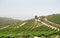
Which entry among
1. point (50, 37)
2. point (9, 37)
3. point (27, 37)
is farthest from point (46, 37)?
point (9, 37)

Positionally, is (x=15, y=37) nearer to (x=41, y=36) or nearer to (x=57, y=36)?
(x=41, y=36)

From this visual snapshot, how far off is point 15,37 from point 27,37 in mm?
2610

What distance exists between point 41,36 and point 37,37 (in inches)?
35.6

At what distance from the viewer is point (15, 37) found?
49.8 meters

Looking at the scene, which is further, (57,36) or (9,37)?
(9,37)

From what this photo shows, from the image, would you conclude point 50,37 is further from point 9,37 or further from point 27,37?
point 9,37

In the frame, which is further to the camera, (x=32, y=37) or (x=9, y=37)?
(x=9, y=37)

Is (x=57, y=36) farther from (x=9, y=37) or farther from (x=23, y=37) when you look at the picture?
(x=9, y=37)

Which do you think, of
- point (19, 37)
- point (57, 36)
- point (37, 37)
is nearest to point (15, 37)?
point (19, 37)

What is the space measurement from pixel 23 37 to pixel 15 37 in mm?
1741

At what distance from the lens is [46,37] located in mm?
48469

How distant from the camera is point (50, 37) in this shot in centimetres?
4788

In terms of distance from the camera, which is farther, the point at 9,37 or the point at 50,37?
the point at 9,37

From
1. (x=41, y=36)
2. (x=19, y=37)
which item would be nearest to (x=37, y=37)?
(x=41, y=36)
